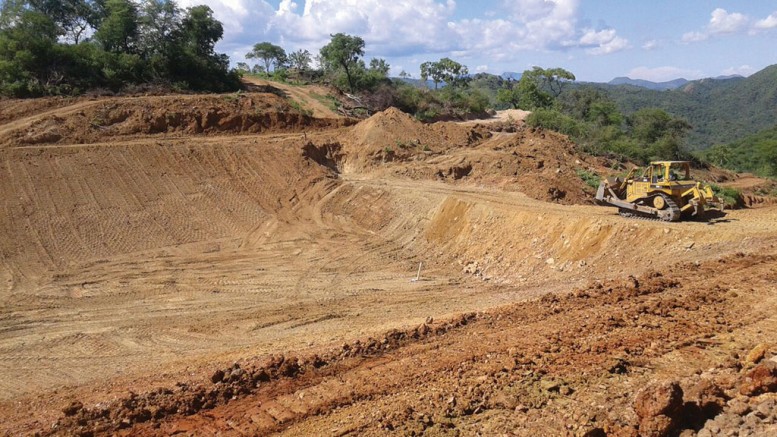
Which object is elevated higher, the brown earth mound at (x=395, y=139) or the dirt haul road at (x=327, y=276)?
the brown earth mound at (x=395, y=139)

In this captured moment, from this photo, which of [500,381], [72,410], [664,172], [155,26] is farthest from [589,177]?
[155,26]

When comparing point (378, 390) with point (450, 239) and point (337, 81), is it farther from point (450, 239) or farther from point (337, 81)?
point (337, 81)

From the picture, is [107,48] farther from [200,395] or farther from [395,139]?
[200,395]

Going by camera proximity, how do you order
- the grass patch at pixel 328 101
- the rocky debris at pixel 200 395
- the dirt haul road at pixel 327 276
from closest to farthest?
the rocky debris at pixel 200 395, the dirt haul road at pixel 327 276, the grass patch at pixel 328 101

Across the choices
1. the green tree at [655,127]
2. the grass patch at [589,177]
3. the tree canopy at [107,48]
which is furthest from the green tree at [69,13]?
the green tree at [655,127]

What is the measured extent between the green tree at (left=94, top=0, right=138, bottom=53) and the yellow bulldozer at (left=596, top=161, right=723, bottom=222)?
84.1 ft

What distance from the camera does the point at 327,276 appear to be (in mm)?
14188

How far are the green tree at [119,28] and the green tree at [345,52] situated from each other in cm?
1252

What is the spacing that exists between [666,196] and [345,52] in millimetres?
26041

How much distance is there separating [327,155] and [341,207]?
4487 mm

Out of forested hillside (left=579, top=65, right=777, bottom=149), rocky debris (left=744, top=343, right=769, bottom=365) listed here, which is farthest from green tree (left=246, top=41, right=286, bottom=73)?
forested hillside (left=579, top=65, right=777, bottom=149)

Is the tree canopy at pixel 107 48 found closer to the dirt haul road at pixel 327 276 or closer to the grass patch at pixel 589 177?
the dirt haul road at pixel 327 276

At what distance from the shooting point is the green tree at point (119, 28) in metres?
26.9

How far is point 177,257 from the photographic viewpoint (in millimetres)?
15328
